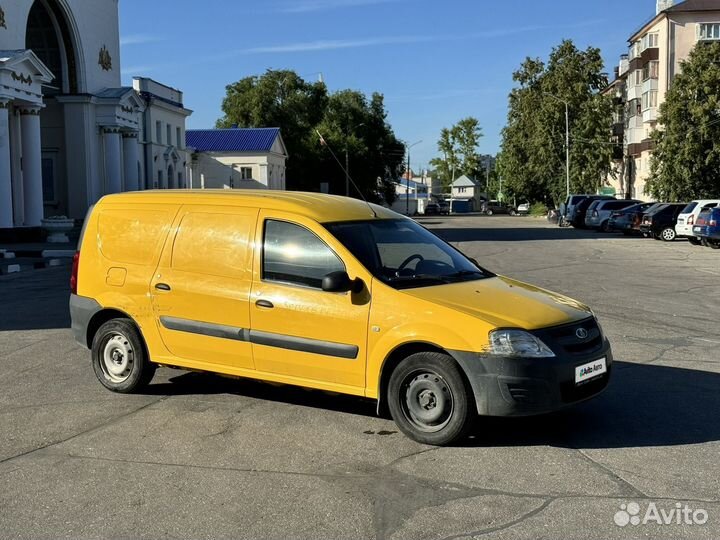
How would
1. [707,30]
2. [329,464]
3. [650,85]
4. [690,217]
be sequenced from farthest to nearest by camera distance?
[650,85] < [707,30] < [690,217] < [329,464]

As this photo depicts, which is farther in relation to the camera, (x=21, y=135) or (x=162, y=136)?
(x=162, y=136)

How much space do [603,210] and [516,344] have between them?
40220 mm

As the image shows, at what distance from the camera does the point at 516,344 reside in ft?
18.1

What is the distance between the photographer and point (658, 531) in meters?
4.27

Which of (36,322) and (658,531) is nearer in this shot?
(658,531)

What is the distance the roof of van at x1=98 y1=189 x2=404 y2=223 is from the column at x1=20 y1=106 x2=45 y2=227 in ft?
96.9

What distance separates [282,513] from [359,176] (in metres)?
78.2

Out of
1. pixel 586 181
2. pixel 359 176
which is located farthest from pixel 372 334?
pixel 359 176

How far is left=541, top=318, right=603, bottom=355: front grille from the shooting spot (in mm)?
5641

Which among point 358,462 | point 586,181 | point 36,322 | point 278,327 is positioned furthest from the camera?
point 586,181

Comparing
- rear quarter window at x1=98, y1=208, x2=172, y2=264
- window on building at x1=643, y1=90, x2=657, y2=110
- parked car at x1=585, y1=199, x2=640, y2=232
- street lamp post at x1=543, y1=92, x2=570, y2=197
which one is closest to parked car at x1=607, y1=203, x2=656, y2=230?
parked car at x1=585, y1=199, x2=640, y2=232

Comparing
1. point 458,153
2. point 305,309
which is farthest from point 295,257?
point 458,153

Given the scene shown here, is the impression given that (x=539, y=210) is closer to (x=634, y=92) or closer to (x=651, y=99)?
(x=634, y=92)

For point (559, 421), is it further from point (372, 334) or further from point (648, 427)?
point (372, 334)
